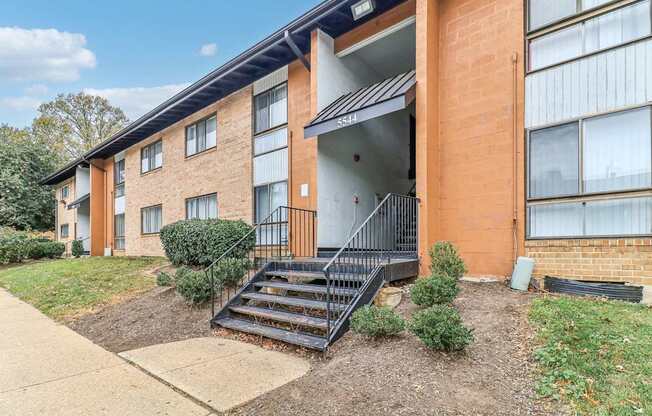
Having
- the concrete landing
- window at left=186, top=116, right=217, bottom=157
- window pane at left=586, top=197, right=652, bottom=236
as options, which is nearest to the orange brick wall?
window pane at left=586, top=197, right=652, bottom=236

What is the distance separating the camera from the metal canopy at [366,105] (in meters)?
6.88

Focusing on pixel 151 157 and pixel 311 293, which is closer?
pixel 311 293

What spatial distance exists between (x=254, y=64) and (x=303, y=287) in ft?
24.3

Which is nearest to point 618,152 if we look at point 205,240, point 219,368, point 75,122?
point 219,368

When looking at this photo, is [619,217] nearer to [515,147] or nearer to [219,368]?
[515,147]

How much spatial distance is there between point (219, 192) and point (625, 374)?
11.5 meters

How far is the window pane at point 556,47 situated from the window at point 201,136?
10.1 m

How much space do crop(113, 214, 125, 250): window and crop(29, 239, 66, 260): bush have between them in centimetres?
567

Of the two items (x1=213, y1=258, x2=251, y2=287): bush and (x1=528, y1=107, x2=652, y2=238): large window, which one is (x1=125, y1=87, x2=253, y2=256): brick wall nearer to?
(x1=213, y1=258, x2=251, y2=287): bush

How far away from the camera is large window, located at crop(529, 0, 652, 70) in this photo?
18.0 feet

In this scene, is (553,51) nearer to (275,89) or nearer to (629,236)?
(629,236)

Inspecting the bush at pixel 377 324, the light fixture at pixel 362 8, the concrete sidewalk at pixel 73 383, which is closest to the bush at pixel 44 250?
the concrete sidewalk at pixel 73 383

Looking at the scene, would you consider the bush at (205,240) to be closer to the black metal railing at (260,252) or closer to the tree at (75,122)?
the black metal railing at (260,252)

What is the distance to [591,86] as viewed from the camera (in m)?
5.81
